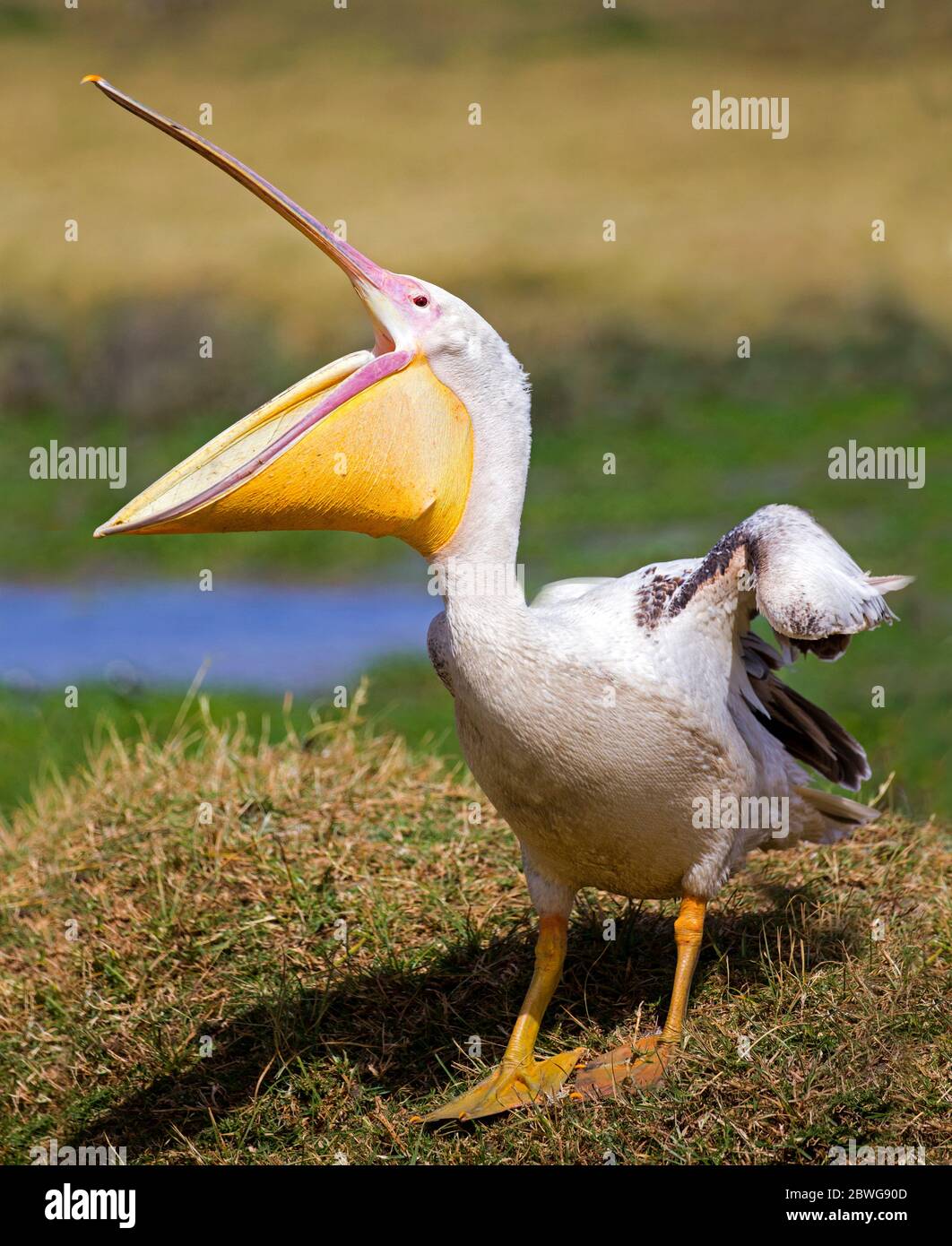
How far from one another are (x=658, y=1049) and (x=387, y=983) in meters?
1.01

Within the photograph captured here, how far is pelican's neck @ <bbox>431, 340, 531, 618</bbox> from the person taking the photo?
12.9ft

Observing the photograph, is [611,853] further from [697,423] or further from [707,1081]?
[697,423]

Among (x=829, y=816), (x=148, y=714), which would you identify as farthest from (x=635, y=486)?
(x=829, y=816)

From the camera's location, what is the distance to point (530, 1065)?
4.34m

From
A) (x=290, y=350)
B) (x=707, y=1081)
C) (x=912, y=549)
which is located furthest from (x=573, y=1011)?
(x=290, y=350)

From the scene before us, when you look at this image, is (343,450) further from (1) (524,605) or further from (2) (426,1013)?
(2) (426,1013)

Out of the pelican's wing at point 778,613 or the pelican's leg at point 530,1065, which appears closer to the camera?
the pelican's wing at point 778,613

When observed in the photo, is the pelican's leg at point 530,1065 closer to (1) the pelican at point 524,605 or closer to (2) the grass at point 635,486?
(1) the pelican at point 524,605

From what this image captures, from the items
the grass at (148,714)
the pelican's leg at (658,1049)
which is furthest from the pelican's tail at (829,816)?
the grass at (148,714)

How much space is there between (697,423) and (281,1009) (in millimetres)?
11955

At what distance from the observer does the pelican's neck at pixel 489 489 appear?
392 cm

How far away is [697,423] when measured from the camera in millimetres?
15922

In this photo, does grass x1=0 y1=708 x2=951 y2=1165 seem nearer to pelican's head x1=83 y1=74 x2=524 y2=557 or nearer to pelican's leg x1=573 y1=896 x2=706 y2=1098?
pelican's leg x1=573 y1=896 x2=706 y2=1098

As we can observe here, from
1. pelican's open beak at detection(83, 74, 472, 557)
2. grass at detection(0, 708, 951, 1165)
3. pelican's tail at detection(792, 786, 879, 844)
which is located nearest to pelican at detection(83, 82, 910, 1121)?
pelican's open beak at detection(83, 74, 472, 557)
